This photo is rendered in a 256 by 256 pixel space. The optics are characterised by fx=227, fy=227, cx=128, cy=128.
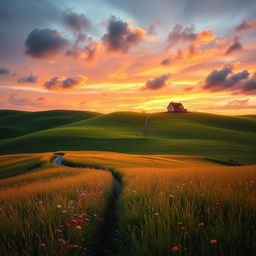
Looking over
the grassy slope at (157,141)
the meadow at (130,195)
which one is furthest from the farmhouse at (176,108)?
the meadow at (130,195)

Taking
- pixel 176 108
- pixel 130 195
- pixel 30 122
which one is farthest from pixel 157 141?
pixel 30 122

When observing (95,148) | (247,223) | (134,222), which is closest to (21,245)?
(134,222)

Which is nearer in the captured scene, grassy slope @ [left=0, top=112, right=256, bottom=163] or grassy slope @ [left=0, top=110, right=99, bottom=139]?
grassy slope @ [left=0, top=112, right=256, bottom=163]

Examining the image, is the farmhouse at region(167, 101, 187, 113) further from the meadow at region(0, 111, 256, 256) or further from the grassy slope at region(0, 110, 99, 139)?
the grassy slope at region(0, 110, 99, 139)

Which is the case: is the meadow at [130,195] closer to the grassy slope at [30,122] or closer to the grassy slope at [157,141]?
the grassy slope at [157,141]

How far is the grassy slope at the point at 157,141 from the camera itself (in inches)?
2340

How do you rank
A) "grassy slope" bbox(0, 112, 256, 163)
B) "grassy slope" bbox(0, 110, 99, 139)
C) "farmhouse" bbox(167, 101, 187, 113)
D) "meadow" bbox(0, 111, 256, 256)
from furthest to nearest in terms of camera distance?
"farmhouse" bbox(167, 101, 187, 113)
"grassy slope" bbox(0, 110, 99, 139)
"grassy slope" bbox(0, 112, 256, 163)
"meadow" bbox(0, 111, 256, 256)

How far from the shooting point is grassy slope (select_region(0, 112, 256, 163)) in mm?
59438

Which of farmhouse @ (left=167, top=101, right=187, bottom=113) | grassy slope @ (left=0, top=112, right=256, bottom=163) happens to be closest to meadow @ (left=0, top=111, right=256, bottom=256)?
grassy slope @ (left=0, top=112, right=256, bottom=163)

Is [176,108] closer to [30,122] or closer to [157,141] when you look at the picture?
[157,141]

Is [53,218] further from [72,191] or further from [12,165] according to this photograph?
[12,165]

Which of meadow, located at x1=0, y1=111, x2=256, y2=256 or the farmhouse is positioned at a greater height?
the farmhouse

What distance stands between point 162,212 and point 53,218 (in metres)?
2.19

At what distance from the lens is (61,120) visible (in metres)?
155
